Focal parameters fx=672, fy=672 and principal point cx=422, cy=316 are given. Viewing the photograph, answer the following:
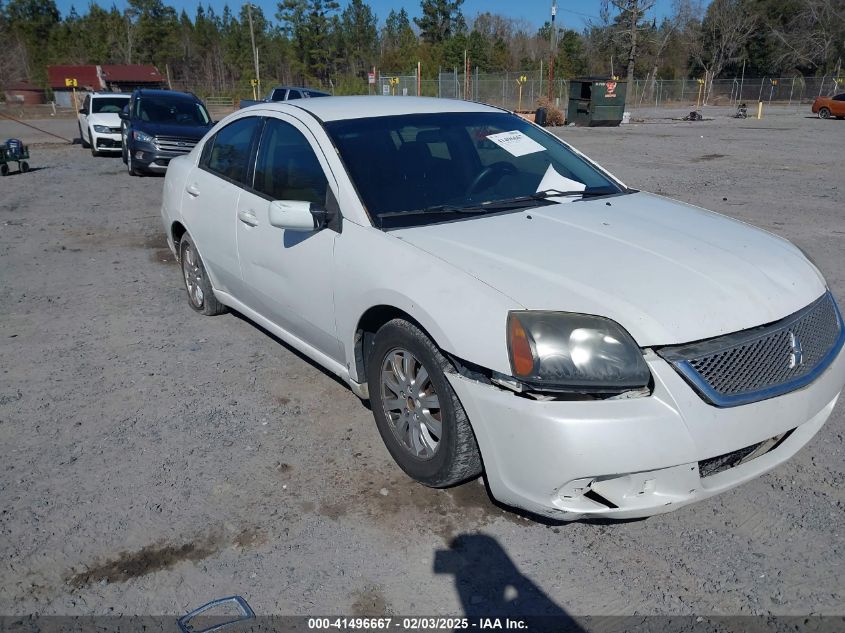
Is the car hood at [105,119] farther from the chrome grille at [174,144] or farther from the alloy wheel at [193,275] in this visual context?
the alloy wheel at [193,275]

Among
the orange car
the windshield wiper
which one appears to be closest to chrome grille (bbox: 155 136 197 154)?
the windshield wiper

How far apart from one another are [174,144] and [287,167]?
10.6 m

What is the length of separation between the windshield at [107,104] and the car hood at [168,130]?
15.3ft

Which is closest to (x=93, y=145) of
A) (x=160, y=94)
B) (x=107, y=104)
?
(x=107, y=104)

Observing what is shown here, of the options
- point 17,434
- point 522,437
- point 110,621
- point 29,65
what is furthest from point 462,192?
point 29,65

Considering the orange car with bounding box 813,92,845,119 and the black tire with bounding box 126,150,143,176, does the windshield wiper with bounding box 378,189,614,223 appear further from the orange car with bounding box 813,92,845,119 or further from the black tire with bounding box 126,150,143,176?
the orange car with bounding box 813,92,845,119

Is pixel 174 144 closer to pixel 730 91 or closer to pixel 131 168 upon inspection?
pixel 131 168

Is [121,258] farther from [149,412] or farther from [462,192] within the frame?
[462,192]

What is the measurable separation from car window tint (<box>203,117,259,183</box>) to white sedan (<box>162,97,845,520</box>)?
203 millimetres

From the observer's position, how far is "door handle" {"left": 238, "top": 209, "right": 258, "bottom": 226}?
405 cm

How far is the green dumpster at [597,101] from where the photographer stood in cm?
3055

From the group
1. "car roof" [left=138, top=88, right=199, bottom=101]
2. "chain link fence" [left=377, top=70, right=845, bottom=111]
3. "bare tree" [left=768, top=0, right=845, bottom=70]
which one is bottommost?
"car roof" [left=138, top=88, right=199, bottom=101]

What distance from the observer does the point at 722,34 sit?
221ft

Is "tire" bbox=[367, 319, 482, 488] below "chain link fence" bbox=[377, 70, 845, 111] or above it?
below
